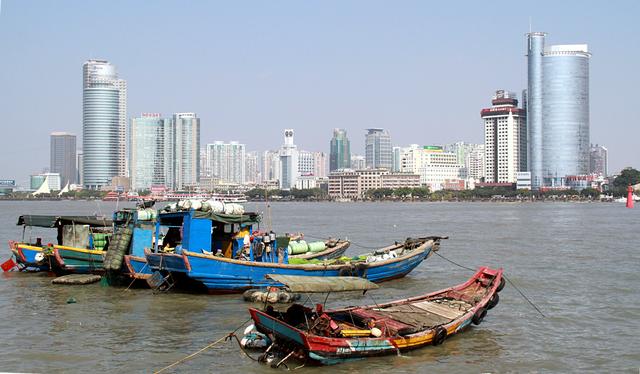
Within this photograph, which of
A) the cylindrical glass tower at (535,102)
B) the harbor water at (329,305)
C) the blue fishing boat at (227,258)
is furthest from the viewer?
the cylindrical glass tower at (535,102)

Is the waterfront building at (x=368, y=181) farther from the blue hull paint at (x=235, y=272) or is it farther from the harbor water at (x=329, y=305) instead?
the blue hull paint at (x=235, y=272)

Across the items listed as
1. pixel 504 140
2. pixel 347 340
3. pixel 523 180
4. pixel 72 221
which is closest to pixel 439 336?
pixel 347 340

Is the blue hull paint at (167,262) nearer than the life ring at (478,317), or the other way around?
the life ring at (478,317)

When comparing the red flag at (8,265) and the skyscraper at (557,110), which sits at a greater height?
the skyscraper at (557,110)

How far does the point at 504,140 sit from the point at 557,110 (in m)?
24.3

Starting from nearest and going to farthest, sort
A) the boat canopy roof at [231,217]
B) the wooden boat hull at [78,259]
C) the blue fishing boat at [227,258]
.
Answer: the blue fishing boat at [227,258]
the boat canopy roof at [231,217]
the wooden boat hull at [78,259]

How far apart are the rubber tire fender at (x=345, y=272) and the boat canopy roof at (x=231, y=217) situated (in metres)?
2.69

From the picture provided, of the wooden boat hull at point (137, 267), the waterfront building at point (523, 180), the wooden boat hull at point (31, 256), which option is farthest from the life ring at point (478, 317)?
the waterfront building at point (523, 180)

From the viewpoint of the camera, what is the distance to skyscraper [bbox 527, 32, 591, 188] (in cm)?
16125

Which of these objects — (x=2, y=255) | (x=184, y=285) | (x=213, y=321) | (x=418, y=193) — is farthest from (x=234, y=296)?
(x=418, y=193)

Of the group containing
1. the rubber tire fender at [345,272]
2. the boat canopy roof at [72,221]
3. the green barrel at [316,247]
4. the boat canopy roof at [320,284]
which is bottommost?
the rubber tire fender at [345,272]

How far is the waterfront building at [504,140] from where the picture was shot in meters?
184

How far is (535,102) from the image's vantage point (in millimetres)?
166250

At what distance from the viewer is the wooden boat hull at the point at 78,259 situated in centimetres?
2083
